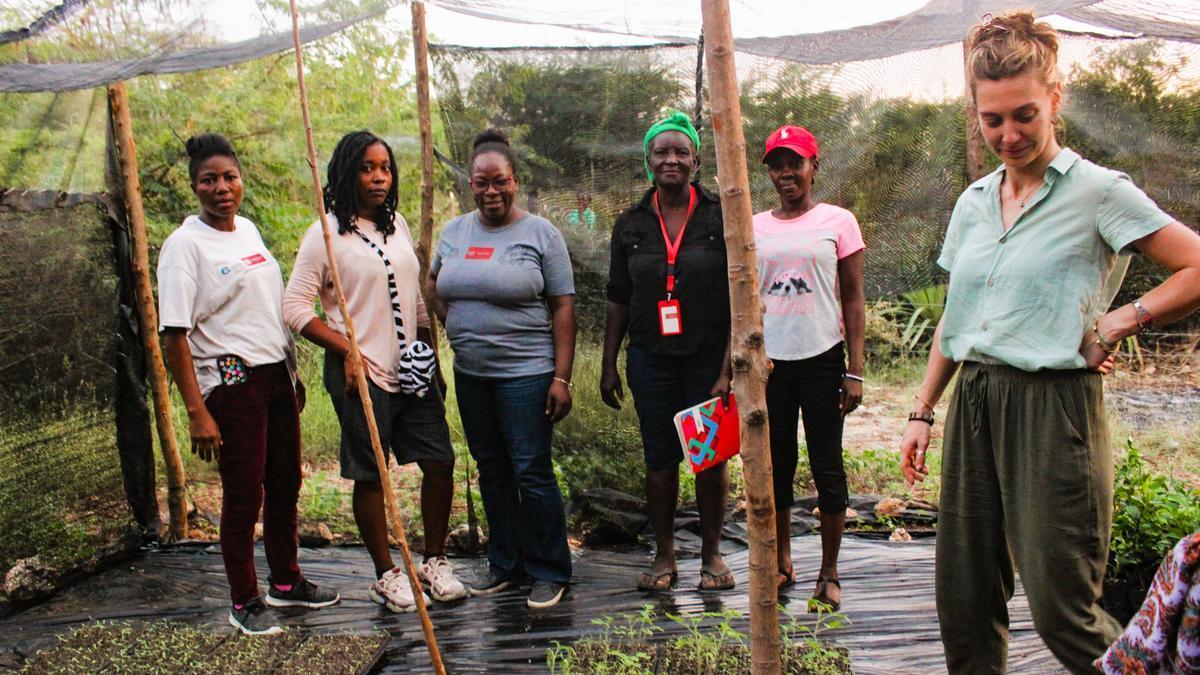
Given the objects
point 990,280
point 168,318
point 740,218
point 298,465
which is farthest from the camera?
point 298,465

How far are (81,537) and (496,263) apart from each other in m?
2.35

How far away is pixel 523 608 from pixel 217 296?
62.0 inches

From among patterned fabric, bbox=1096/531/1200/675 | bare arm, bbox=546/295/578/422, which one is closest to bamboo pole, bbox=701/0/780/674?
patterned fabric, bbox=1096/531/1200/675

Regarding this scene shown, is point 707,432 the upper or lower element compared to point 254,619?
upper

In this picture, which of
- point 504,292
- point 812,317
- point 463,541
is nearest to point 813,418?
point 812,317

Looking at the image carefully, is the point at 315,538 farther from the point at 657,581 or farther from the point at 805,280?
the point at 805,280

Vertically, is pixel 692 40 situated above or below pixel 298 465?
above

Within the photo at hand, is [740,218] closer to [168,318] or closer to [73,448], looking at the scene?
[168,318]

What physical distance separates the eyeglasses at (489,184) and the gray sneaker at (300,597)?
168 centimetres

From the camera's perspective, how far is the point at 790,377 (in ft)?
10.9

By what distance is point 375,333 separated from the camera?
11.0 feet

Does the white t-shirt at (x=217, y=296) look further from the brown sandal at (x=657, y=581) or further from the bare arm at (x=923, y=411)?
the bare arm at (x=923, y=411)

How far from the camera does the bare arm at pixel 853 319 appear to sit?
327 centimetres

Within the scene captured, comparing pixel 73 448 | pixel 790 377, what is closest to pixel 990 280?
pixel 790 377
